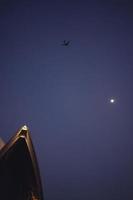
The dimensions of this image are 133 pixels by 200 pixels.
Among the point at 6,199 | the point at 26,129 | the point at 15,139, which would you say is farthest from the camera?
the point at 26,129

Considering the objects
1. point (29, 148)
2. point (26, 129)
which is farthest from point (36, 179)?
point (26, 129)

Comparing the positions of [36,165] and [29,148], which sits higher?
[29,148]

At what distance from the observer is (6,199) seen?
369 centimetres

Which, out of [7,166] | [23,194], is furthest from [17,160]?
[23,194]

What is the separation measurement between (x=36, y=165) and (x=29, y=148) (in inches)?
12.8

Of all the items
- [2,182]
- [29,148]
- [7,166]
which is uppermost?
[29,148]

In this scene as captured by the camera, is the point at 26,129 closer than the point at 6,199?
No

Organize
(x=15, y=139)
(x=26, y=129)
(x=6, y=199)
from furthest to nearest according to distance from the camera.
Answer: (x=26, y=129) → (x=15, y=139) → (x=6, y=199)

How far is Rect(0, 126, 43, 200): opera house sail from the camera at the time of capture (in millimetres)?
Answer: 3719

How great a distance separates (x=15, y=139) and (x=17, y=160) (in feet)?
1.18

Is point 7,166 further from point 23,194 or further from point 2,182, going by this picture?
point 23,194

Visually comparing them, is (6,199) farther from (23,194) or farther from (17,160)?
(17,160)

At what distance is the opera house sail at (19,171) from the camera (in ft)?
12.2

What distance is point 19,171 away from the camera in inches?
157
